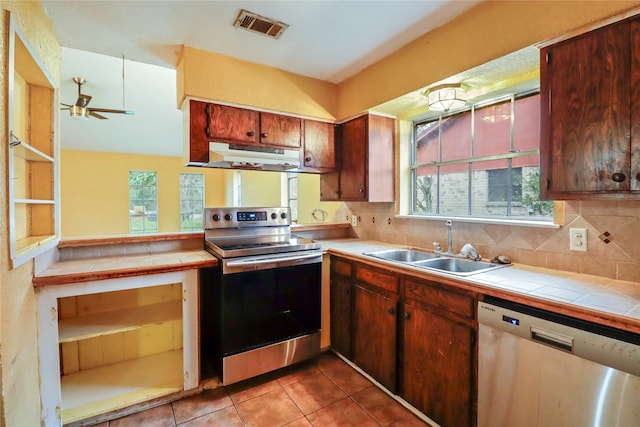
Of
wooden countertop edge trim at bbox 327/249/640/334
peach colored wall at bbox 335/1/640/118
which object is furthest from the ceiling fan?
wooden countertop edge trim at bbox 327/249/640/334

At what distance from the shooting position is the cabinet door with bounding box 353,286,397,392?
191 centimetres

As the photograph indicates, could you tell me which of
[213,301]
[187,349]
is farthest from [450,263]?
[187,349]

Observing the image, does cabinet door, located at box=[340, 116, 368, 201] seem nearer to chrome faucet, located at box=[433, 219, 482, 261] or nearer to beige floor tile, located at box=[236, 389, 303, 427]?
chrome faucet, located at box=[433, 219, 482, 261]

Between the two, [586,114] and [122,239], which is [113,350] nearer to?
[122,239]

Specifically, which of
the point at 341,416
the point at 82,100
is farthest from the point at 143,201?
the point at 341,416

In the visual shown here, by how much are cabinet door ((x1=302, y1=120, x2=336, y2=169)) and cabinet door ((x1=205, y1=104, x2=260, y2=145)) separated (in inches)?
18.6

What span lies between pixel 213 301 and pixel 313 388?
0.91 m

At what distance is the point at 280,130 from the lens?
2.58 metres

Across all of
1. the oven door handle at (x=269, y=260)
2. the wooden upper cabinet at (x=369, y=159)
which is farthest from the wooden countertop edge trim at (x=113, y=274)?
the wooden upper cabinet at (x=369, y=159)

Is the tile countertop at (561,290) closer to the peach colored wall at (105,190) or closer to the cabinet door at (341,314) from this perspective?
the cabinet door at (341,314)

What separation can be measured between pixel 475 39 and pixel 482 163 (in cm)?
82

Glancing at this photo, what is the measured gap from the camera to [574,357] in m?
1.13

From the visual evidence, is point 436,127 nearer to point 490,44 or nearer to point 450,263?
point 490,44

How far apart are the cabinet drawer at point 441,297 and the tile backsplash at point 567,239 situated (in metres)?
0.63
